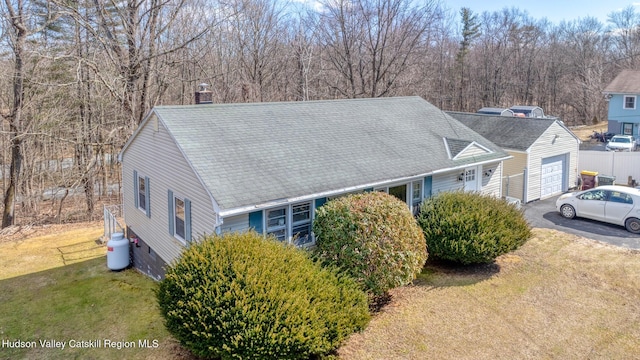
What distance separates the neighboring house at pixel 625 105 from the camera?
35.6m

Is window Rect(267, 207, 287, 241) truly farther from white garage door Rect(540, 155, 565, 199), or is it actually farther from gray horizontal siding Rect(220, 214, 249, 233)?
white garage door Rect(540, 155, 565, 199)

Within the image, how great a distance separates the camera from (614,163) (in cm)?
2281

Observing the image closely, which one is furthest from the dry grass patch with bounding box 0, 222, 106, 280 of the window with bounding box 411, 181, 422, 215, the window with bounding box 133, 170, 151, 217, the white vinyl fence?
the white vinyl fence

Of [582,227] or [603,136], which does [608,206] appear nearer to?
[582,227]

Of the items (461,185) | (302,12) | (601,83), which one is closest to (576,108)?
(601,83)

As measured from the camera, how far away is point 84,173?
20312mm

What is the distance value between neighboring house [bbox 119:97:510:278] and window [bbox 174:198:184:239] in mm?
26

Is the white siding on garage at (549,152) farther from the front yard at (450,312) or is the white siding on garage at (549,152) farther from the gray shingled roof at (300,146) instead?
the front yard at (450,312)

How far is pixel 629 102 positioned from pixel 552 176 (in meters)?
21.0

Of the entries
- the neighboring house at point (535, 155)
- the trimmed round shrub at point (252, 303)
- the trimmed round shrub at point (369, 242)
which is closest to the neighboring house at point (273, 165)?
the trimmed round shrub at point (369, 242)

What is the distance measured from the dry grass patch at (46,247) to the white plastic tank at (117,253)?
5.86 feet

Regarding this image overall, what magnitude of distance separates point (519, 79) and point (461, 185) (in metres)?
42.3

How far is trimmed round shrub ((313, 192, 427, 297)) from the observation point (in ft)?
32.4

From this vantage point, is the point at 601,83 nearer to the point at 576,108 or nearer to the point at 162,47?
the point at 576,108
